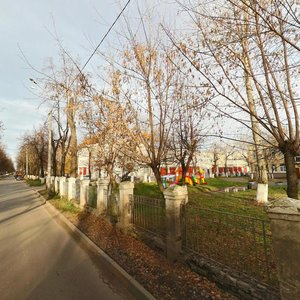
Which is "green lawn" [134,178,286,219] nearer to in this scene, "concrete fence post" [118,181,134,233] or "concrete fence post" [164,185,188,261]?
"concrete fence post" [118,181,134,233]

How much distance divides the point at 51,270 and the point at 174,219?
8.98 feet

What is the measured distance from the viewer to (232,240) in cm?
484

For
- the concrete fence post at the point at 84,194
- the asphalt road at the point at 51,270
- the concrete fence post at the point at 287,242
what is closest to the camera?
the concrete fence post at the point at 287,242

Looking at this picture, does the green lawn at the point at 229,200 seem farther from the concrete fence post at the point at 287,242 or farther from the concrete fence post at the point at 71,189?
the concrete fence post at the point at 287,242

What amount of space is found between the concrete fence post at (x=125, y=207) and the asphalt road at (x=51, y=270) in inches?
56.9

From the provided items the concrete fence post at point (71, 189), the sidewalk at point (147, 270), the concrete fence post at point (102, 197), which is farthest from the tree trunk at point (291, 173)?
the concrete fence post at point (71, 189)

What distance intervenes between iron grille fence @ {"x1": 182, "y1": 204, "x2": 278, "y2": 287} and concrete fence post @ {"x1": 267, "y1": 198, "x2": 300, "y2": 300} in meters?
0.50

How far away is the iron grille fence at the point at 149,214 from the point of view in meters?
6.62

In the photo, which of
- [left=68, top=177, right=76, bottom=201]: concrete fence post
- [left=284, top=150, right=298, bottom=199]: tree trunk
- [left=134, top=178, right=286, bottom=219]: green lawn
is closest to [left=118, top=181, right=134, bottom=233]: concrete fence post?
[left=134, top=178, right=286, bottom=219]: green lawn

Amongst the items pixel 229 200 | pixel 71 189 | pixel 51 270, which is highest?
pixel 71 189

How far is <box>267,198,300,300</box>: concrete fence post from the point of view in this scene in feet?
10.5

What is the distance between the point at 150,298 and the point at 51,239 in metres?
5.00

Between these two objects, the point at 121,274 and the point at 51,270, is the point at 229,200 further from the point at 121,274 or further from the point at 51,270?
the point at 51,270

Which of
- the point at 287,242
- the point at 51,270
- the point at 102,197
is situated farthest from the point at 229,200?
the point at 287,242
